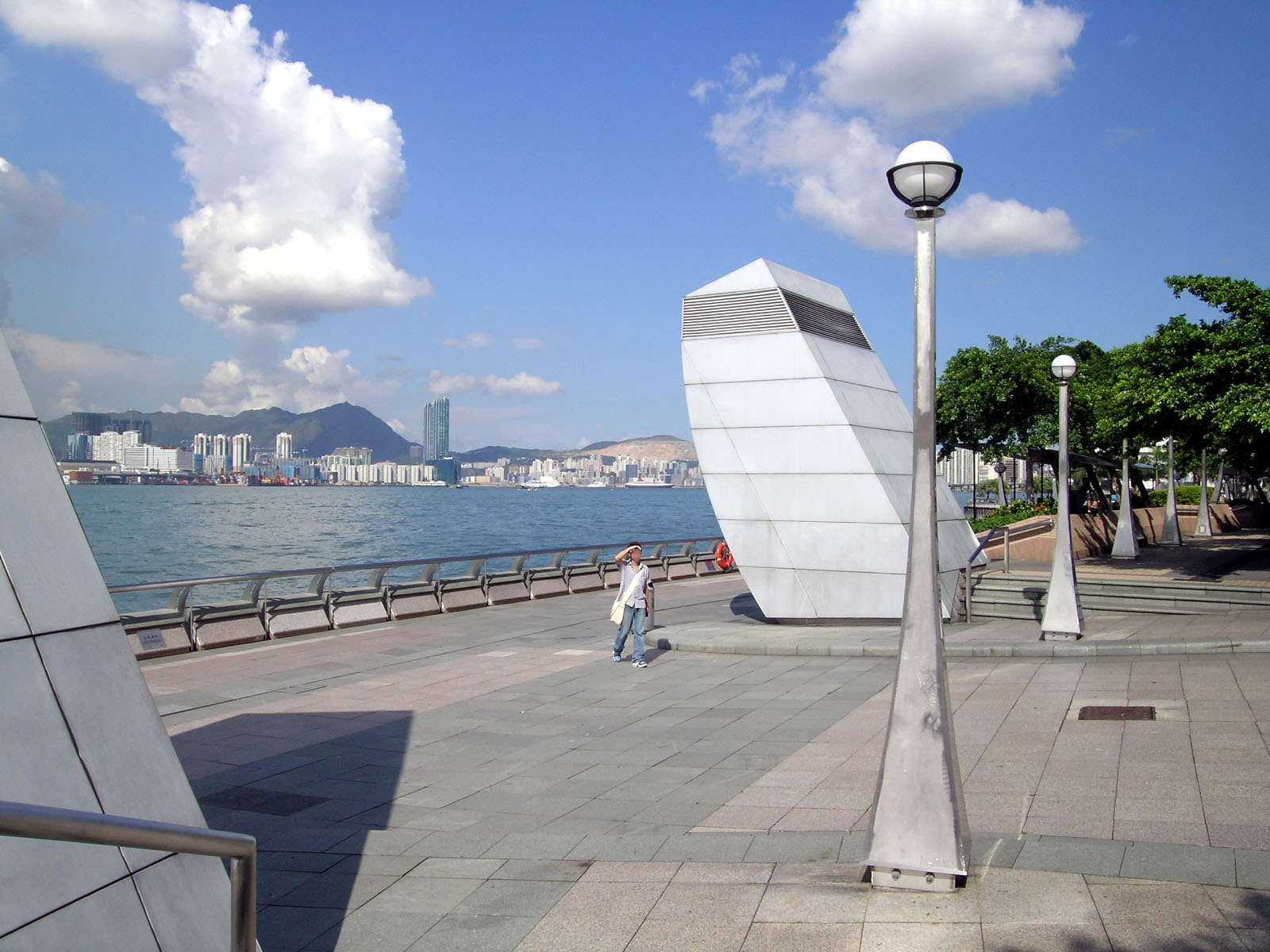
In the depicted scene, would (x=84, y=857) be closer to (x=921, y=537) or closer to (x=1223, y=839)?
(x=921, y=537)

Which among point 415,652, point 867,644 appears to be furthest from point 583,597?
point 867,644

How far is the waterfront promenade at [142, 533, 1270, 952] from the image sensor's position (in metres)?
5.09

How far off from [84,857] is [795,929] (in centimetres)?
316

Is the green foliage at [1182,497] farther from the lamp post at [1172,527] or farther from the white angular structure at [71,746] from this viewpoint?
the white angular structure at [71,746]

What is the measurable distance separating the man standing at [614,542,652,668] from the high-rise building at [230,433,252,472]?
171180 mm

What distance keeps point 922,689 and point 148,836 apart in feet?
13.3

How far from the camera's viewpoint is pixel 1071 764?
768 cm

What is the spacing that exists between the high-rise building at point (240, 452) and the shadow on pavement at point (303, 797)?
570ft

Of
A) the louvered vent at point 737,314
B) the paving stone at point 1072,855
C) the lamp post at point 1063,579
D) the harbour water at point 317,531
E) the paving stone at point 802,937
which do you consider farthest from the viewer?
the harbour water at point 317,531

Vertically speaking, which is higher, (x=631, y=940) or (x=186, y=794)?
(x=186, y=794)

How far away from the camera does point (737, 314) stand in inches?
672

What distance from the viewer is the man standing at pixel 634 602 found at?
1360cm

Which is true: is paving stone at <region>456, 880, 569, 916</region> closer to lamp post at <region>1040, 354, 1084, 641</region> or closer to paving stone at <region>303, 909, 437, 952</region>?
paving stone at <region>303, 909, 437, 952</region>

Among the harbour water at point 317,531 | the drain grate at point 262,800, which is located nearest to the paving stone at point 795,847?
the drain grate at point 262,800
